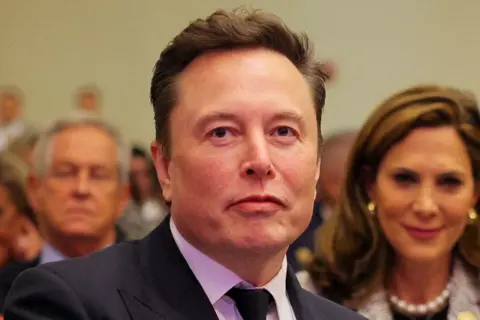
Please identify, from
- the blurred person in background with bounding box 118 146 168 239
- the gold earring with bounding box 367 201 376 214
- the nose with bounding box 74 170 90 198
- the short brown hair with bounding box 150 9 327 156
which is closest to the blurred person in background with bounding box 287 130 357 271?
the blurred person in background with bounding box 118 146 168 239

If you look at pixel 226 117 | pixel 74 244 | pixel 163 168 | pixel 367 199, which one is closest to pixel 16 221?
pixel 74 244

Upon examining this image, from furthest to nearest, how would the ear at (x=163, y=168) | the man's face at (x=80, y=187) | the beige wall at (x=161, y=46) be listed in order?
the beige wall at (x=161, y=46) < the man's face at (x=80, y=187) < the ear at (x=163, y=168)

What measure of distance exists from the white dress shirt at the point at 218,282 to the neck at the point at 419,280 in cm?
103

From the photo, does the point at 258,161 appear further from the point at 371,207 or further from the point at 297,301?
the point at 371,207

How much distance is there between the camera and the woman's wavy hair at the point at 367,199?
105 inches

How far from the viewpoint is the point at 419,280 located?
→ 2.72 metres

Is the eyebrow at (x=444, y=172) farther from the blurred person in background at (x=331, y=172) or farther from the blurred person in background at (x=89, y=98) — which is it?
the blurred person in background at (x=89, y=98)

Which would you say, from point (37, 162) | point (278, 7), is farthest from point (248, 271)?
point (278, 7)

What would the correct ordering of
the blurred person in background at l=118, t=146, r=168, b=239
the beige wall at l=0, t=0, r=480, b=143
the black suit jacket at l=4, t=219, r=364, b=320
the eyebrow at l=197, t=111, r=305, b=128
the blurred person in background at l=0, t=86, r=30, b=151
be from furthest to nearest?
the beige wall at l=0, t=0, r=480, b=143
the blurred person in background at l=0, t=86, r=30, b=151
the blurred person in background at l=118, t=146, r=168, b=239
the eyebrow at l=197, t=111, r=305, b=128
the black suit jacket at l=4, t=219, r=364, b=320

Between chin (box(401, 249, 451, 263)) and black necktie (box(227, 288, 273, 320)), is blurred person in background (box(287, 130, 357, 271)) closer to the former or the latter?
chin (box(401, 249, 451, 263))

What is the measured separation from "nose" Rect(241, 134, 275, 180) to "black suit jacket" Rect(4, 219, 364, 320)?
0.25 m

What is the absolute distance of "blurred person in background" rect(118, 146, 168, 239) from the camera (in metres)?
4.78

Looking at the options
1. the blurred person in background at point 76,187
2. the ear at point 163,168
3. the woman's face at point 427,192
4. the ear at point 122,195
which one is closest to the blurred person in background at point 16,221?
the blurred person in background at point 76,187

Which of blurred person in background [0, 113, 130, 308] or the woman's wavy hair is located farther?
blurred person in background [0, 113, 130, 308]
